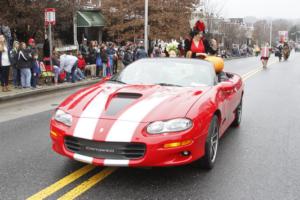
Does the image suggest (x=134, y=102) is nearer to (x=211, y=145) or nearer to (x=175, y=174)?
(x=175, y=174)

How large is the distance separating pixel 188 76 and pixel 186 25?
25.0 meters

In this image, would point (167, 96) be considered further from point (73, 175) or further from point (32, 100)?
point (32, 100)

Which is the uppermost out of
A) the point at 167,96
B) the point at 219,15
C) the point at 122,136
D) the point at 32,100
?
the point at 219,15

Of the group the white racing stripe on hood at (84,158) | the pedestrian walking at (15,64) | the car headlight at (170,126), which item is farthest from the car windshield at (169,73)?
the pedestrian walking at (15,64)

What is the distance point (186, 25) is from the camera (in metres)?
30.1

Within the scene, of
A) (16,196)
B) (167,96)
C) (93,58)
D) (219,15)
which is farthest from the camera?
(219,15)

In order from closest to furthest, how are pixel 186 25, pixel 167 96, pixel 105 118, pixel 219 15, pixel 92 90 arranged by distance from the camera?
pixel 105 118 → pixel 167 96 → pixel 92 90 → pixel 186 25 → pixel 219 15

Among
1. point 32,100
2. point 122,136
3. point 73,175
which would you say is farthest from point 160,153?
point 32,100

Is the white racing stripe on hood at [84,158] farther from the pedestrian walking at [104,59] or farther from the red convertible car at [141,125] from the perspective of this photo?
the pedestrian walking at [104,59]

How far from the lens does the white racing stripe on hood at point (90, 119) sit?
4.29 metres

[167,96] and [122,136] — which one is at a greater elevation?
[167,96]

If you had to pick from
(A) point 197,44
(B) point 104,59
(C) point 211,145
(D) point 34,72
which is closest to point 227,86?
(C) point 211,145

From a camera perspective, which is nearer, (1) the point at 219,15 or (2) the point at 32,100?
(2) the point at 32,100

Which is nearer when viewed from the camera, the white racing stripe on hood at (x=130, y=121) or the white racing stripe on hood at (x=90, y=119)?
the white racing stripe on hood at (x=130, y=121)
